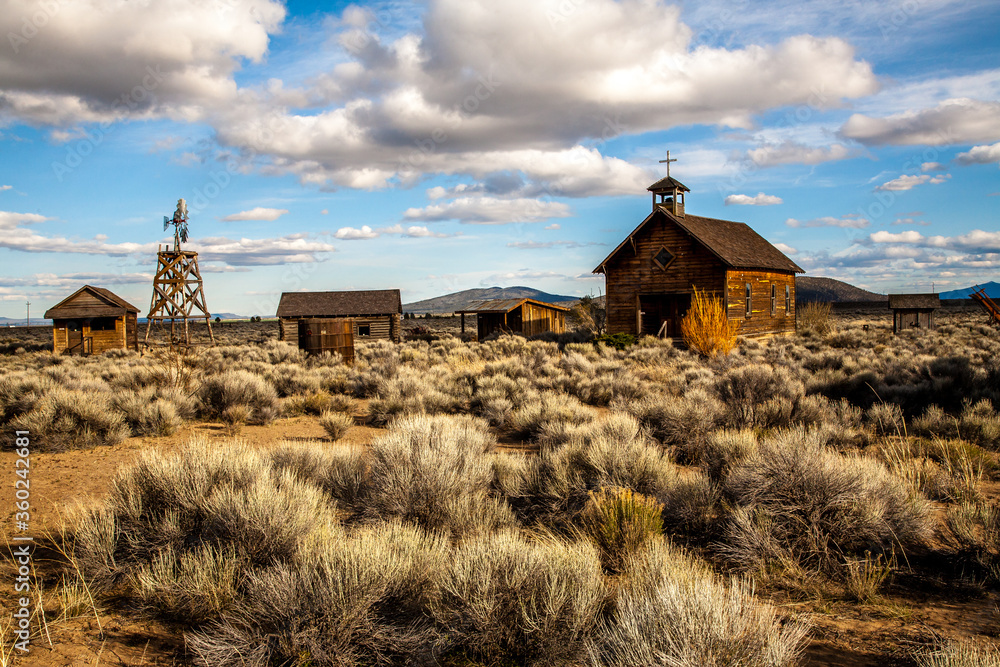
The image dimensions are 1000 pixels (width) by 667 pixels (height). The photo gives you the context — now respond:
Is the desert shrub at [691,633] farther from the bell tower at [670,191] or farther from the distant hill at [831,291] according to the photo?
the distant hill at [831,291]

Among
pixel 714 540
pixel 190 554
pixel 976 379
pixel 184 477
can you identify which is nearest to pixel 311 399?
pixel 184 477

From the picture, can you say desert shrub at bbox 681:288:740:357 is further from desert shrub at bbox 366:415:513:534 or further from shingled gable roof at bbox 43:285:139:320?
shingled gable roof at bbox 43:285:139:320

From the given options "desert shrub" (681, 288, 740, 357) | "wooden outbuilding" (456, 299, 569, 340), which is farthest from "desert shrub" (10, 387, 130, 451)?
"wooden outbuilding" (456, 299, 569, 340)

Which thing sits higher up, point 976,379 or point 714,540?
point 976,379

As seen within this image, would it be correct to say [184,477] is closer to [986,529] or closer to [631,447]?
[631,447]

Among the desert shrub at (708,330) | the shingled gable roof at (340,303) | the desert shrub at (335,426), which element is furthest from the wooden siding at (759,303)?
the shingled gable roof at (340,303)

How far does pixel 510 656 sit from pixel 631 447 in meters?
3.21

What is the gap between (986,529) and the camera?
4.39 meters

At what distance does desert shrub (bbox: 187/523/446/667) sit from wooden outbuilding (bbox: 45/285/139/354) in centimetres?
3075

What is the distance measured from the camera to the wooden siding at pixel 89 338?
28.2 meters

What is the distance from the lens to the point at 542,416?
9.12 meters

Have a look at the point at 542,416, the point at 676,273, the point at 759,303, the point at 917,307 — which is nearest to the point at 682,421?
the point at 542,416

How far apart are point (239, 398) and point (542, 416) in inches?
223

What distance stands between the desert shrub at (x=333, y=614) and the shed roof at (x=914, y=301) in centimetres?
3267
